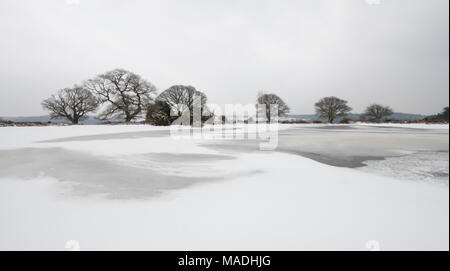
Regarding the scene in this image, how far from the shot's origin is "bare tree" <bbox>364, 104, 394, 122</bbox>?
129 feet

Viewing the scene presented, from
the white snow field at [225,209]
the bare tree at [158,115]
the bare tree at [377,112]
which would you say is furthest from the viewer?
the bare tree at [377,112]

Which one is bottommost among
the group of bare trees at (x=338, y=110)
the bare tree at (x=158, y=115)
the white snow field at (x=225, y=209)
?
the white snow field at (x=225, y=209)

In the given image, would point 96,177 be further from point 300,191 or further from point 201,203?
point 300,191

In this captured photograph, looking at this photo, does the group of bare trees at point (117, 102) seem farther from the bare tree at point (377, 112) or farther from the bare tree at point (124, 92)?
the bare tree at point (377, 112)

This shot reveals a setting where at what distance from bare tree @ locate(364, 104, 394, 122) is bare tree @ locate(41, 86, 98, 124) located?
52518 millimetres

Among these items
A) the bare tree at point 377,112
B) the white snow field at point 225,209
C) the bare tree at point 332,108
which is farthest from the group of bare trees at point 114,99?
the bare tree at point 377,112

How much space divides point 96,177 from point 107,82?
27.0 meters

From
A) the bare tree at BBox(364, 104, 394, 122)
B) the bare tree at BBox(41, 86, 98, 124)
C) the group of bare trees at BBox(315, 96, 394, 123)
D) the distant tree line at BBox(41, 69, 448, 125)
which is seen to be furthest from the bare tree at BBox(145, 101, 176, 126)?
the bare tree at BBox(364, 104, 394, 122)

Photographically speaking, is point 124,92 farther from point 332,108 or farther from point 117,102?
point 332,108

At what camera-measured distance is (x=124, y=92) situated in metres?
25.1

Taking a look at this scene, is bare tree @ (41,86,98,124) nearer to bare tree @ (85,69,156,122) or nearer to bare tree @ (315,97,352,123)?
bare tree @ (85,69,156,122)

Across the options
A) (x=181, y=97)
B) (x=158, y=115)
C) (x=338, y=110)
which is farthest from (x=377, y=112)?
(x=158, y=115)

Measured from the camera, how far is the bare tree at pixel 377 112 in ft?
129

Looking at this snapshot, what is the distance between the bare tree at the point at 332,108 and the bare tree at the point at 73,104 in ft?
143
